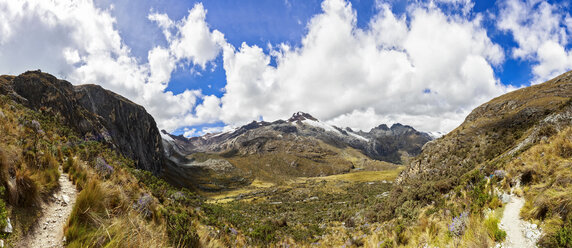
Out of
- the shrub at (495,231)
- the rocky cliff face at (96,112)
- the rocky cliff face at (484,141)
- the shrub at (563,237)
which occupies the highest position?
the rocky cliff face at (96,112)

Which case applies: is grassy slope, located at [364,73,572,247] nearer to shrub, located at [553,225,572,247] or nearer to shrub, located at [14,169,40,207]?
shrub, located at [553,225,572,247]

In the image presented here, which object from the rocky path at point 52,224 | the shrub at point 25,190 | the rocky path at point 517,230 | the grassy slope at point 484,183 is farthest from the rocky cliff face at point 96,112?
the rocky path at point 517,230

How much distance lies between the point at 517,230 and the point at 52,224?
9.39 metres

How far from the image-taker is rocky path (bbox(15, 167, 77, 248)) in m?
3.05

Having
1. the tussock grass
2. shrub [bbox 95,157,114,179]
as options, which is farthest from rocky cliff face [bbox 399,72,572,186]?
shrub [bbox 95,157,114,179]

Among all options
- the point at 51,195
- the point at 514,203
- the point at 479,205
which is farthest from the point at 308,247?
the point at 51,195

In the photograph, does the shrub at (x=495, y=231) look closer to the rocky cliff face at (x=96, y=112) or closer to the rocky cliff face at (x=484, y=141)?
the rocky cliff face at (x=484, y=141)

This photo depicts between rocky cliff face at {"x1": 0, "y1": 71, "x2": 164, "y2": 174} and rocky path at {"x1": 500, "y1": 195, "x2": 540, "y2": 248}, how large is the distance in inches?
985

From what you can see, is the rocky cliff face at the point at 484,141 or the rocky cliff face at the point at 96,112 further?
the rocky cliff face at the point at 96,112

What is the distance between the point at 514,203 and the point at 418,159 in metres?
24.8

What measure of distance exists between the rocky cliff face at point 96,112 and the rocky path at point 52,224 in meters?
17.4

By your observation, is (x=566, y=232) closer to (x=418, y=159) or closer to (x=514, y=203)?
(x=514, y=203)

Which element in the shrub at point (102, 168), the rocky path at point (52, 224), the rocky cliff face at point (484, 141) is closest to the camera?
the rocky path at point (52, 224)

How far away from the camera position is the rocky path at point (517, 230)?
14.4ft
